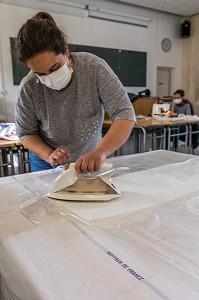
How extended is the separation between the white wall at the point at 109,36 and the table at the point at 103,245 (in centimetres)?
407

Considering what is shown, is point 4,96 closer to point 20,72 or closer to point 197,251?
point 20,72

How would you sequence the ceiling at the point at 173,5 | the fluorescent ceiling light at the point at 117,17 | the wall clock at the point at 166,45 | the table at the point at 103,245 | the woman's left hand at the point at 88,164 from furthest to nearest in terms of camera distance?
the wall clock at the point at 166,45 < the ceiling at the point at 173,5 < the fluorescent ceiling light at the point at 117,17 < the woman's left hand at the point at 88,164 < the table at the point at 103,245

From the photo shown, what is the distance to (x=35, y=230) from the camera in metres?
0.66

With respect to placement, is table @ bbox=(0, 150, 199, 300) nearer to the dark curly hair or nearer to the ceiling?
the dark curly hair

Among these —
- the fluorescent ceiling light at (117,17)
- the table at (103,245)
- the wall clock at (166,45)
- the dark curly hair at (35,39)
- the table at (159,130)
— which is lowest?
the table at (159,130)

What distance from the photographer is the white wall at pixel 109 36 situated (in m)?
4.69

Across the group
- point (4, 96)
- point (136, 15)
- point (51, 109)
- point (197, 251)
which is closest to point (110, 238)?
point (197, 251)

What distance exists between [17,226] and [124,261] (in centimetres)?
30

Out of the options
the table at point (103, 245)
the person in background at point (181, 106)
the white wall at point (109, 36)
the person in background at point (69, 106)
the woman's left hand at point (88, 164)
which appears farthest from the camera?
the person in background at point (181, 106)

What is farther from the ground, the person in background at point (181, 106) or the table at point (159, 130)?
A: the person in background at point (181, 106)

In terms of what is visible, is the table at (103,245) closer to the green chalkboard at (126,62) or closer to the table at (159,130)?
the table at (159,130)

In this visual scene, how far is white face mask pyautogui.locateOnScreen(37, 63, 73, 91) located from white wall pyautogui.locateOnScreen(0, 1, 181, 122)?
11.9 feet

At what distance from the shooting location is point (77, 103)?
1187mm

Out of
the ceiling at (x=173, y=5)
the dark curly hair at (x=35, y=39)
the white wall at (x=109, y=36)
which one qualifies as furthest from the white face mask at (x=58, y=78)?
the ceiling at (x=173, y=5)
